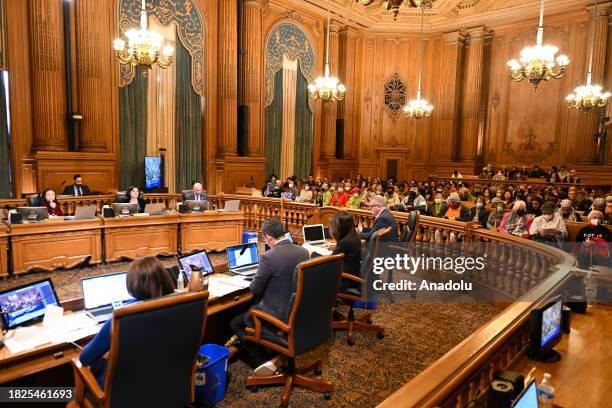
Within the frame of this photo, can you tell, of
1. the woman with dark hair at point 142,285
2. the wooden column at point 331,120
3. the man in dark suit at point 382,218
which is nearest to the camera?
the woman with dark hair at point 142,285

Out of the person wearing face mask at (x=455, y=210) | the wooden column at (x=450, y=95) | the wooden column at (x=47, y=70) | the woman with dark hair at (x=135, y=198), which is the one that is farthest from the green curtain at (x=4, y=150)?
the wooden column at (x=450, y=95)

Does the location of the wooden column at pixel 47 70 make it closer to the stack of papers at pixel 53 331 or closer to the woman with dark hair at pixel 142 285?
the stack of papers at pixel 53 331

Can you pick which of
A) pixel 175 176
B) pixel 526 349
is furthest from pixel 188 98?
pixel 526 349

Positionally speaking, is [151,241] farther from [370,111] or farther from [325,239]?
[370,111]

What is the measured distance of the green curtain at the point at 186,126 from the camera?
11000 mm

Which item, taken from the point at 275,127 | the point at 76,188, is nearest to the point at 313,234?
the point at 76,188

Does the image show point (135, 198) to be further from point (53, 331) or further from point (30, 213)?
point (53, 331)

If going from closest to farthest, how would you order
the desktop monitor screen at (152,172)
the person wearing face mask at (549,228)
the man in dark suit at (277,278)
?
the man in dark suit at (277,278) < the person wearing face mask at (549,228) < the desktop monitor screen at (152,172)

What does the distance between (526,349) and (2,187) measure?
944 centimetres

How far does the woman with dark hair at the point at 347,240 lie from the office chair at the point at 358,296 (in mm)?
100

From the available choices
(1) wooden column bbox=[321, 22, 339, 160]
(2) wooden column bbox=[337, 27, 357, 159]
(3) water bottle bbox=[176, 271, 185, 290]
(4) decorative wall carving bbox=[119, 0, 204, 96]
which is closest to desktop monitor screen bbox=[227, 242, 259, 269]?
(3) water bottle bbox=[176, 271, 185, 290]

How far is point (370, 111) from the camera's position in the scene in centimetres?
1636

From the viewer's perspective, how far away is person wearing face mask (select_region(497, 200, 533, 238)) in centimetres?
603

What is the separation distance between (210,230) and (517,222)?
488 cm
